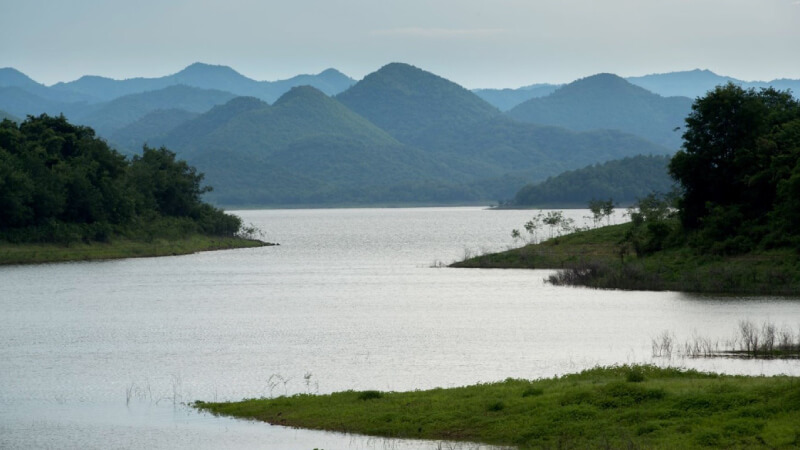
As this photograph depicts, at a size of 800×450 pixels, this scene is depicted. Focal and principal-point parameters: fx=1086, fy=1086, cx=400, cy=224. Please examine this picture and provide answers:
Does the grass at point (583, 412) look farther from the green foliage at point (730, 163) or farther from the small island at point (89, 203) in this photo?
the small island at point (89, 203)

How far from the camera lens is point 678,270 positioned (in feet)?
277

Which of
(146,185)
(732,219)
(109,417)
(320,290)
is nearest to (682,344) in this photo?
(109,417)

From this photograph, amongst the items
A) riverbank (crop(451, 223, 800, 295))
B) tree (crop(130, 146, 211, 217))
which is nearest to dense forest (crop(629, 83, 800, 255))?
riverbank (crop(451, 223, 800, 295))

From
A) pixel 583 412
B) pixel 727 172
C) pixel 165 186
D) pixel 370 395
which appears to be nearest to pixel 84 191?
pixel 165 186

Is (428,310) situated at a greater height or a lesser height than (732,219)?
lesser

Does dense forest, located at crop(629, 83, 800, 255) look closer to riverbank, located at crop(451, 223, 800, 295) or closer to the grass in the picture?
riverbank, located at crop(451, 223, 800, 295)

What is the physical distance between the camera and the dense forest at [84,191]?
134625 mm

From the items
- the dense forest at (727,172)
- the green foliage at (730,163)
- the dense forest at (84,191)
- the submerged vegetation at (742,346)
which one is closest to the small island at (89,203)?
the dense forest at (84,191)

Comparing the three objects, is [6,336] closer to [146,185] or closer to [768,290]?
[768,290]

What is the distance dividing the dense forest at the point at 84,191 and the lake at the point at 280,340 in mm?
28135

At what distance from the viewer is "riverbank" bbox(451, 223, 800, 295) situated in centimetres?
7675

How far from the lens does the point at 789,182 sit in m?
79.8

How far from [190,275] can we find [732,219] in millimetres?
55412

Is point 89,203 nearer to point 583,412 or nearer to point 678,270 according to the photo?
point 678,270
